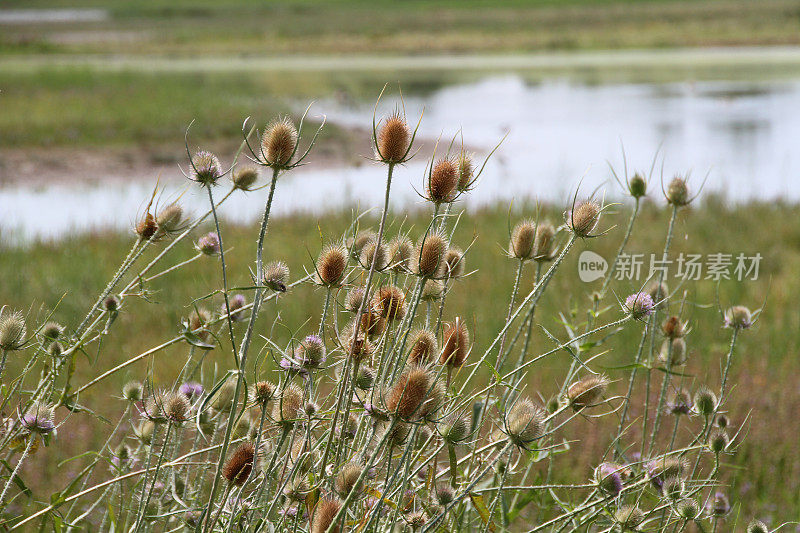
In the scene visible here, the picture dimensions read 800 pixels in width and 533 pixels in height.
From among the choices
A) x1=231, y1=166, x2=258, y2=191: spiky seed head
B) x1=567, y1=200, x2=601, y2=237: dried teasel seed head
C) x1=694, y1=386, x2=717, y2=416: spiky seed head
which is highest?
x1=231, y1=166, x2=258, y2=191: spiky seed head

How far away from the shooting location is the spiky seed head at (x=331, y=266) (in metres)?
1.54

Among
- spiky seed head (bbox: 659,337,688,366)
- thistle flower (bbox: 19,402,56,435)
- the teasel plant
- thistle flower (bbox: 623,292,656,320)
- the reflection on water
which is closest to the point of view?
the teasel plant

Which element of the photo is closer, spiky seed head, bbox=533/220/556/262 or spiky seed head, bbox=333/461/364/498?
spiky seed head, bbox=333/461/364/498

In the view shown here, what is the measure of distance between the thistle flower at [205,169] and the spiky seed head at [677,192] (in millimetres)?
1232

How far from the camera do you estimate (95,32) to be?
2454 inches

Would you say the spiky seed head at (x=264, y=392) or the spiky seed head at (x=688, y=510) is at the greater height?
the spiky seed head at (x=264, y=392)

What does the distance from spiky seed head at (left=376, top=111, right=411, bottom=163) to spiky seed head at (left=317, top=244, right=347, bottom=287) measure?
0.19 metres

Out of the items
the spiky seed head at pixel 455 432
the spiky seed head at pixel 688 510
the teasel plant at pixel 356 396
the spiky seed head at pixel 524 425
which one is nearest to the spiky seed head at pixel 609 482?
the teasel plant at pixel 356 396

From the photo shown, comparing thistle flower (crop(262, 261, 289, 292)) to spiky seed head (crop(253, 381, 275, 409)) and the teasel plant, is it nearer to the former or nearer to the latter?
the teasel plant

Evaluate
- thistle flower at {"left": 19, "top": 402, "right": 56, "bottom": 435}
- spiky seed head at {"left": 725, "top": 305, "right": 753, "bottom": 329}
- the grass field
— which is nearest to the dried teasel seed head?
the grass field

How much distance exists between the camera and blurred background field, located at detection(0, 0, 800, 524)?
5.04 metres

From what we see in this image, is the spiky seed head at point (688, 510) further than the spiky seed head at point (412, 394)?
Yes

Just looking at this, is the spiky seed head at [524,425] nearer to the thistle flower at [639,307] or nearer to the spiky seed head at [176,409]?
the thistle flower at [639,307]

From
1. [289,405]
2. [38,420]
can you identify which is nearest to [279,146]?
[289,405]
